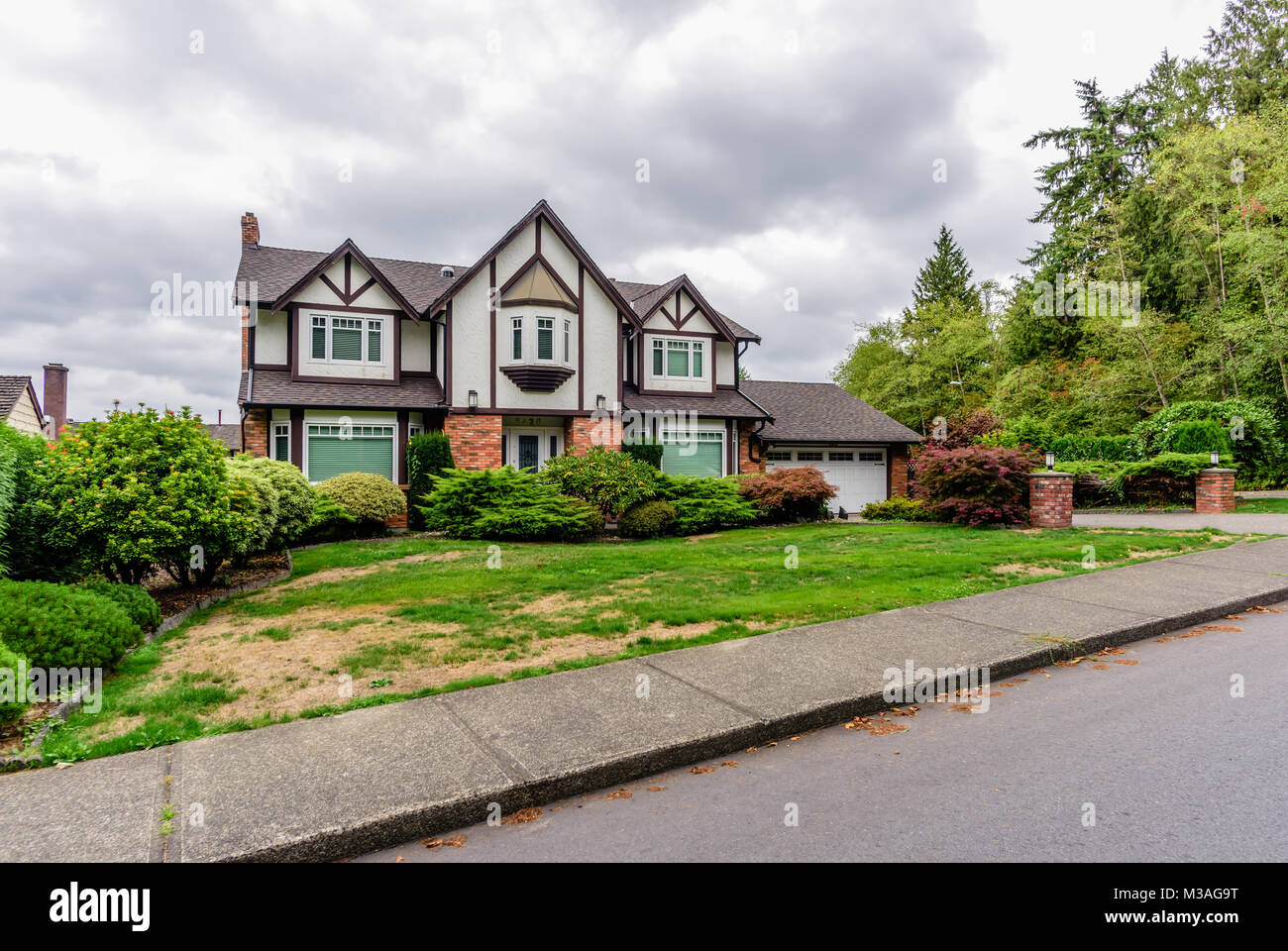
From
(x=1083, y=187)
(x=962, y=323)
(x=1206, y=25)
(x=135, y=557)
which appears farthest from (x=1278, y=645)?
(x=1206, y=25)

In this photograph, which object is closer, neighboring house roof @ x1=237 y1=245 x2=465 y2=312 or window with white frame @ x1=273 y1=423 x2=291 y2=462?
window with white frame @ x1=273 y1=423 x2=291 y2=462

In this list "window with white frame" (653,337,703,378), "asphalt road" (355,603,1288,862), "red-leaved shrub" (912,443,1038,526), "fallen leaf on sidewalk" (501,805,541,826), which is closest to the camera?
"asphalt road" (355,603,1288,862)

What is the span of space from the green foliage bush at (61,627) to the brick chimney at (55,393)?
44.3 m

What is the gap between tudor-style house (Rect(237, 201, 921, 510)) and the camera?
59.1 ft

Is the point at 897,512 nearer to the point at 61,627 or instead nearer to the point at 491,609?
the point at 491,609

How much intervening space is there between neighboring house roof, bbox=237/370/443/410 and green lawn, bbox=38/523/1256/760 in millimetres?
5716

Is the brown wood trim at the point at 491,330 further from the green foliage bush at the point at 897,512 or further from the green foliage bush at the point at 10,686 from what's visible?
the green foliage bush at the point at 10,686

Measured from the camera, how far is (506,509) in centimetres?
1473

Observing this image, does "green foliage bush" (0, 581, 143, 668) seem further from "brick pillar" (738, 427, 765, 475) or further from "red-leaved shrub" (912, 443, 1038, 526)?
"brick pillar" (738, 427, 765, 475)

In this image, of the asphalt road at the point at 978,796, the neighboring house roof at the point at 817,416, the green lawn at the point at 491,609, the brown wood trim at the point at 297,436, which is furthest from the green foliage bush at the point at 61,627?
the neighboring house roof at the point at 817,416

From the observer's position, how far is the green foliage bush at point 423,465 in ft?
56.5

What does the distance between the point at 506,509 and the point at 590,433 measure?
5.45m

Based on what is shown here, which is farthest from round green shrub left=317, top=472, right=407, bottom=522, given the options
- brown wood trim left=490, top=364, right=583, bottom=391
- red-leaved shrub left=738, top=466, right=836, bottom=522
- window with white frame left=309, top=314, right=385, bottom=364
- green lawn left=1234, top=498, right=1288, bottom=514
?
green lawn left=1234, top=498, right=1288, bottom=514
